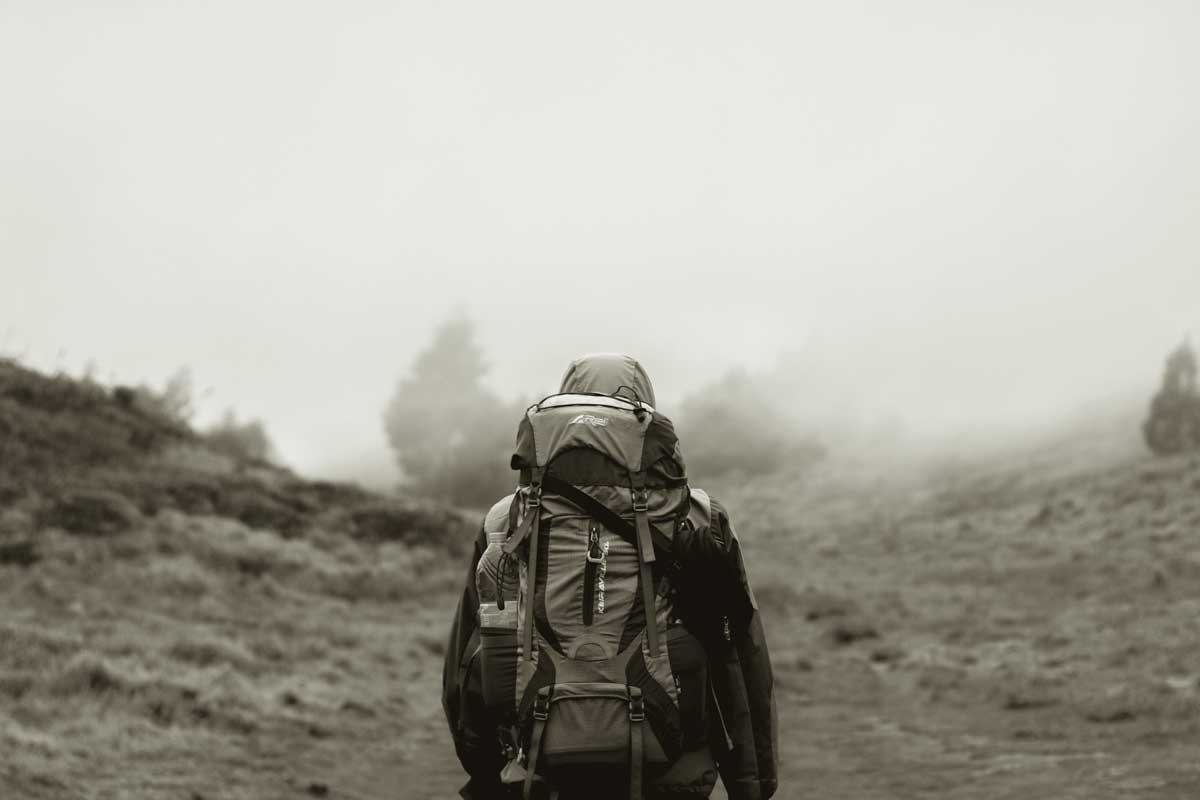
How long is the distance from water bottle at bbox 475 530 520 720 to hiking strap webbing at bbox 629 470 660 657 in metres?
0.43

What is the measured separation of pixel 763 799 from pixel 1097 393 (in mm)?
70872

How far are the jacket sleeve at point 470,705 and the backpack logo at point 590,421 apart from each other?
59 centimetres

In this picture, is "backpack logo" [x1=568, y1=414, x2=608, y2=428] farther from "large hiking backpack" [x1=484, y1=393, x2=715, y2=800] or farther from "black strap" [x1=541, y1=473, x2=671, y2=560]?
"black strap" [x1=541, y1=473, x2=671, y2=560]

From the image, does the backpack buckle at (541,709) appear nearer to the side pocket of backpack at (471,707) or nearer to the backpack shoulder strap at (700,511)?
the side pocket of backpack at (471,707)

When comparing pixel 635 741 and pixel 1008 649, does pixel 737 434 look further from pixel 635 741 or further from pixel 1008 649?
pixel 635 741

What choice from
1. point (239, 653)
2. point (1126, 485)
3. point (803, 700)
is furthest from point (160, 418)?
point (1126, 485)

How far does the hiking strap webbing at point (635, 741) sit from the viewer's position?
10.9 feet

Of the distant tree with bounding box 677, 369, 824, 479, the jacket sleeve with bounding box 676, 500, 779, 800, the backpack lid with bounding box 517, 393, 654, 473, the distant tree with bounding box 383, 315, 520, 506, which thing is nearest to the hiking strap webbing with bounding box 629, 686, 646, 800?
the jacket sleeve with bounding box 676, 500, 779, 800

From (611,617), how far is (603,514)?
30cm

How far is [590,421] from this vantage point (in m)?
3.50

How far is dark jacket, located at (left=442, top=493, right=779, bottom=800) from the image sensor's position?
3568mm

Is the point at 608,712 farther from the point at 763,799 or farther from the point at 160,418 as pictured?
the point at 160,418

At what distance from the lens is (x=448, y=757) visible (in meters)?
10.8

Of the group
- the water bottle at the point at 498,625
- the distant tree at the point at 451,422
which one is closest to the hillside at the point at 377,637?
the water bottle at the point at 498,625
